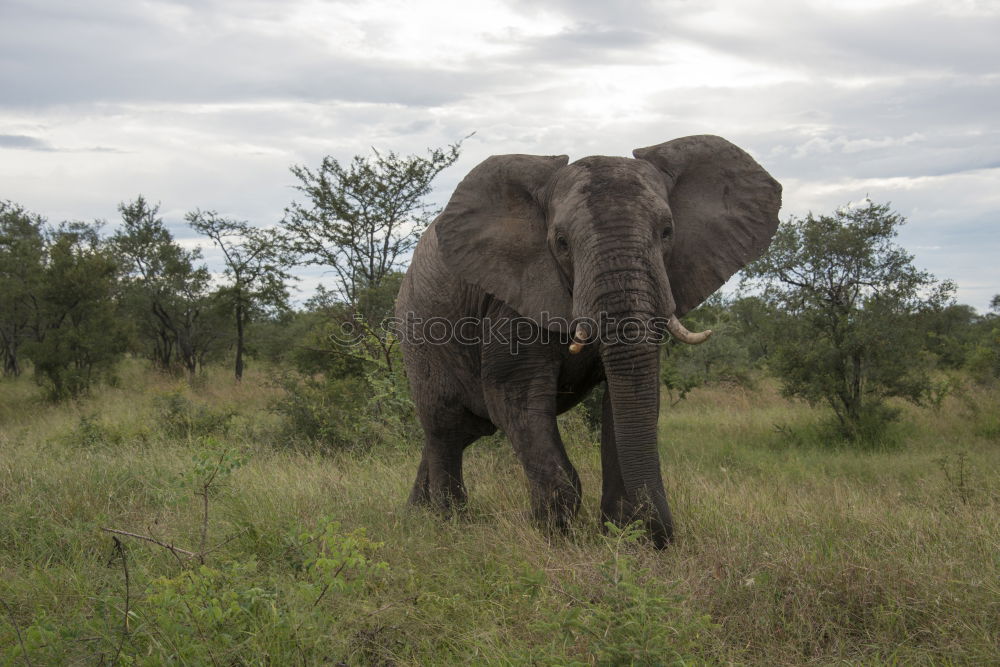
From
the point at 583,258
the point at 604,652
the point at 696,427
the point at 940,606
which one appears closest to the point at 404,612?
the point at 604,652

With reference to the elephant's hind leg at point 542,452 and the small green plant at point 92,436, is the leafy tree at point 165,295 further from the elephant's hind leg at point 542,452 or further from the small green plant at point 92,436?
the elephant's hind leg at point 542,452

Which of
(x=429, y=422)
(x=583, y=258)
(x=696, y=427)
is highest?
(x=583, y=258)

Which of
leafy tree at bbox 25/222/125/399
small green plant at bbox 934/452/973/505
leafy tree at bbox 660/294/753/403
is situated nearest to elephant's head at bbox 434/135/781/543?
small green plant at bbox 934/452/973/505

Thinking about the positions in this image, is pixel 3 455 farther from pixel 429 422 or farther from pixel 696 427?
pixel 696 427

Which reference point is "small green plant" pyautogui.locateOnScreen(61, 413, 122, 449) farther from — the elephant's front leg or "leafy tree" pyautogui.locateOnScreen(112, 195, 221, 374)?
"leafy tree" pyautogui.locateOnScreen(112, 195, 221, 374)

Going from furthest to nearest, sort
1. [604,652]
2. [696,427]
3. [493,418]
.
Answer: [696,427], [493,418], [604,652]

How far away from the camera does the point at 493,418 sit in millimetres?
4930

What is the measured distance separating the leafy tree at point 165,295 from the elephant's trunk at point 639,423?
21.4m

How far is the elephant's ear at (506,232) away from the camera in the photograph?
4496 mm

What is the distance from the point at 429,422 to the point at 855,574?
3.05 meters

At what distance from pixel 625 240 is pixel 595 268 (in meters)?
0.20

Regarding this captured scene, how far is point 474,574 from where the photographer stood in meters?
4.32

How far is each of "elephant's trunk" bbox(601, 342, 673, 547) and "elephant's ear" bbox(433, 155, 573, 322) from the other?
1.86 ft

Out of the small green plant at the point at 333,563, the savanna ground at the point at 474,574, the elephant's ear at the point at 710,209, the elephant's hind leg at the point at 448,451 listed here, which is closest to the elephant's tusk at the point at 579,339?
the elephant's ear at the point at 710,209
